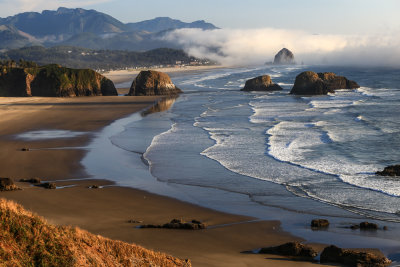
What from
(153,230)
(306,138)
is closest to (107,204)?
(153,230)

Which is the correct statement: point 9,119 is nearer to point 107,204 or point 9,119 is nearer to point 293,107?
point 293,107

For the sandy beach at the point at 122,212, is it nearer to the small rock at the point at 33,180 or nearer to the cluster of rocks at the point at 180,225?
the cluster of rocks at the point at 180,225

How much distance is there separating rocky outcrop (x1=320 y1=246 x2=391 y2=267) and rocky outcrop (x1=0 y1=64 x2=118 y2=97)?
66.5 m

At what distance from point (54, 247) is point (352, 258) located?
268 inches

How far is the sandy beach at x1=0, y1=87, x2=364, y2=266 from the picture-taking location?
1341 centimetres

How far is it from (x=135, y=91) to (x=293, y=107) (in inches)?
1141

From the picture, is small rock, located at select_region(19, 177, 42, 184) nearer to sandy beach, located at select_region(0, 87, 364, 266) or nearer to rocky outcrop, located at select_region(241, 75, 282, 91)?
sandy beach, located at select_region(0, 87, 364, 266)

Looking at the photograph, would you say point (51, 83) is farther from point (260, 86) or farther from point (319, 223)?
point (319, 223)

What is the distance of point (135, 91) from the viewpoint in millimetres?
76062

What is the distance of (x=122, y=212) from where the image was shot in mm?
17562

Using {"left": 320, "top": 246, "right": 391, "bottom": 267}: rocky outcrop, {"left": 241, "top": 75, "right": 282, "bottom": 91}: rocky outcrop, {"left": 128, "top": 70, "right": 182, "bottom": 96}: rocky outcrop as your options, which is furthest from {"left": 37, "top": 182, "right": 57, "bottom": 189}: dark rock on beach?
{"left": 241, "top": 75, "right": 282, "bottom": 91}: rocky outcrop

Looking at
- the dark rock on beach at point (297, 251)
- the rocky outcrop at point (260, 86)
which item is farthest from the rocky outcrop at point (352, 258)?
the rocky outcrop at point (260, 86)

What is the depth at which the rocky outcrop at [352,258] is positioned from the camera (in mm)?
12016

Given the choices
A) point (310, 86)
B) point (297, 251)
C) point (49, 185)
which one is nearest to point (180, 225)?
point (297, 251)
